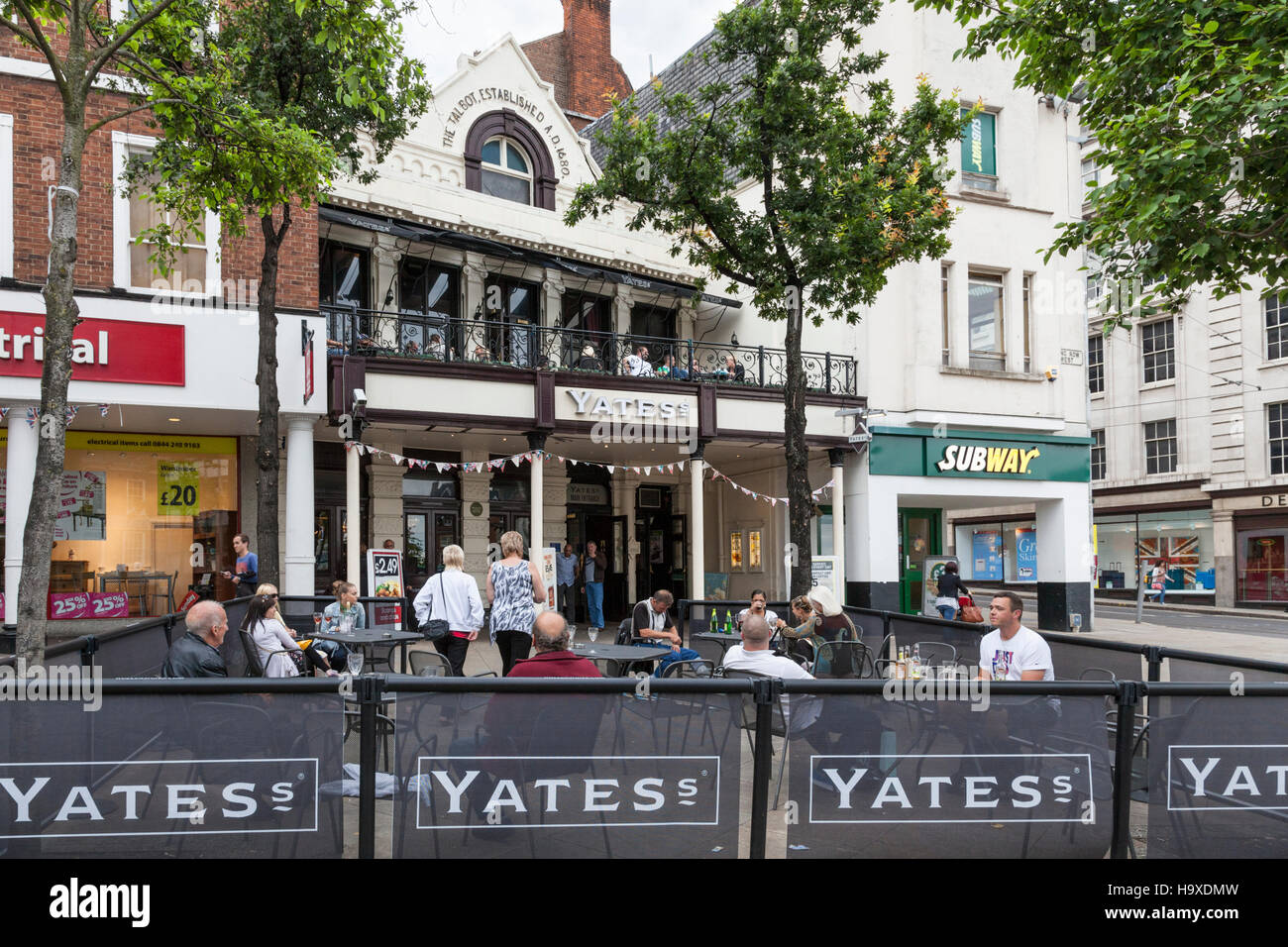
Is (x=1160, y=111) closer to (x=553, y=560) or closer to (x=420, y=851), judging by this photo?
(x=420, y=851)

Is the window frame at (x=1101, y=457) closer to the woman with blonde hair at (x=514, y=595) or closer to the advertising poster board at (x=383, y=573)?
the advertising poster board at (x=383, y=573)

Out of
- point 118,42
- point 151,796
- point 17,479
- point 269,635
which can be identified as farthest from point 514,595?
point 17,479

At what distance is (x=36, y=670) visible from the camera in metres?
5.59

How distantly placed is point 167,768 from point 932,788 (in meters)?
3.57

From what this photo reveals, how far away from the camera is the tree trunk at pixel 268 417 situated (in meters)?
12.9

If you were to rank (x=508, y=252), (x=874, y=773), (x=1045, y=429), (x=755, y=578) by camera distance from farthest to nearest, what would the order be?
(x=755, y=578) < (x=1045, y=429) < (x=508, y=252) < (x=874, y=773)

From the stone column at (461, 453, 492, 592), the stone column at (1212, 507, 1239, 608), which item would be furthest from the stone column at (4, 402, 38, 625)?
the stone column at (1212, 507, 1239, 608)

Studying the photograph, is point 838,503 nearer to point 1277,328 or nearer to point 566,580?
point 566,580

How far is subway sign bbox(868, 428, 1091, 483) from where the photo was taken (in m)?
20.3

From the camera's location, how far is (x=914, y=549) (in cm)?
2245

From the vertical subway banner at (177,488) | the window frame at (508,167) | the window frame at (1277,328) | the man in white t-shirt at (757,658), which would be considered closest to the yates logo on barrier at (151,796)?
the man in white t-shirt at (757,658)

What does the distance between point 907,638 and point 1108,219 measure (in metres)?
4.95

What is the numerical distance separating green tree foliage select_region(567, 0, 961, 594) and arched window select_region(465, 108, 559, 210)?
649cm
